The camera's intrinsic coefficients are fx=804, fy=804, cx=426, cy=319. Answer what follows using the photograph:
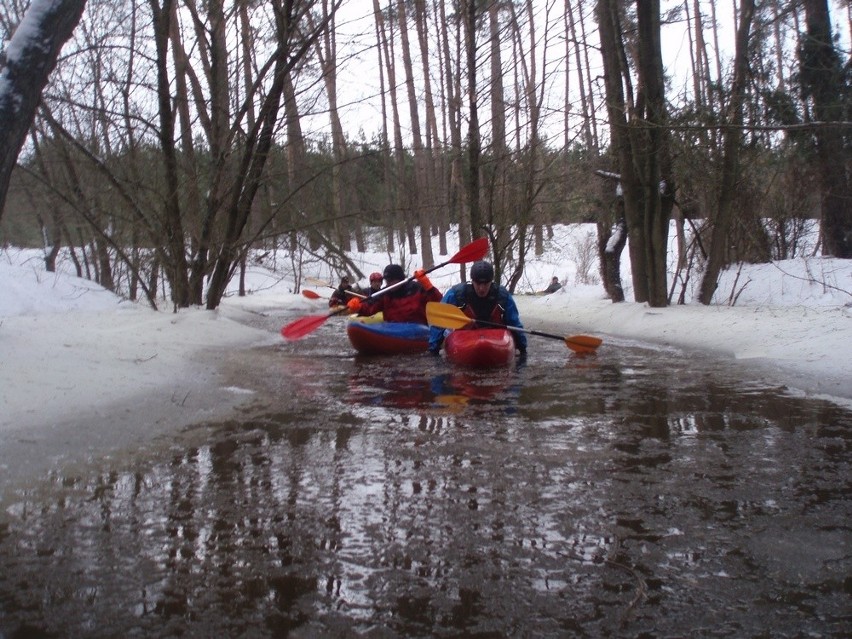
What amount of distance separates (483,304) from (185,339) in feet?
11.1

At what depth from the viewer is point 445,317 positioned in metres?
8.34

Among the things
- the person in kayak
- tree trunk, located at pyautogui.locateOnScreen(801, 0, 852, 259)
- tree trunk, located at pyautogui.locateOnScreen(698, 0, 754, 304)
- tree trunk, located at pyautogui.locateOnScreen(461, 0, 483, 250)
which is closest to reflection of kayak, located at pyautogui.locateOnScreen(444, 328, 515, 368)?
the person in kayak

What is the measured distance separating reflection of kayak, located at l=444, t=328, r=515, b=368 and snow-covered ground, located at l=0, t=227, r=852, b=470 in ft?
4.51

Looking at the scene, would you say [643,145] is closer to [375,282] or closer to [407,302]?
[407,302]

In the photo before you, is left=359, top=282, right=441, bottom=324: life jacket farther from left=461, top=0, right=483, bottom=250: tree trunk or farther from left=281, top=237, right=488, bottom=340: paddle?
left=461, top=0, right=483, bottom=250: tree trunk

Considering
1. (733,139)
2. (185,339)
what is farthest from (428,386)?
(733,139)

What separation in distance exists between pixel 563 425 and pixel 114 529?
2.83 meters

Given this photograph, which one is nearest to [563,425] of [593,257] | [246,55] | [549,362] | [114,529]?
[114,529]

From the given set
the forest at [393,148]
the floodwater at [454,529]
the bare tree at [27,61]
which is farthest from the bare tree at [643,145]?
the bare tree at [27,61]

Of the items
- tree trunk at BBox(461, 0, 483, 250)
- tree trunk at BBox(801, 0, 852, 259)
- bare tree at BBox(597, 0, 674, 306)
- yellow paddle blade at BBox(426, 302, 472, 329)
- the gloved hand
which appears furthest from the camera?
tree trunk at BBox(461, 0, 483, 250)

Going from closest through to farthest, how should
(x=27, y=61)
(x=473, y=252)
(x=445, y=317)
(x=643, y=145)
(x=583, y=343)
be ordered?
1. (x=27, y=61)
2. (x=445, y=317)
3. (x=583, y=343)
4. (x=473, y=252)
5. (x=643, y=145)

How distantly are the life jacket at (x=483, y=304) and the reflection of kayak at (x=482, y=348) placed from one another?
585 mm

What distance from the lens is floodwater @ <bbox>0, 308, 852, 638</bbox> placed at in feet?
7.88

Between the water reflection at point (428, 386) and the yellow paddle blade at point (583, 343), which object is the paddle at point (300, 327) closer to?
the water reflection at point (428, 386)
